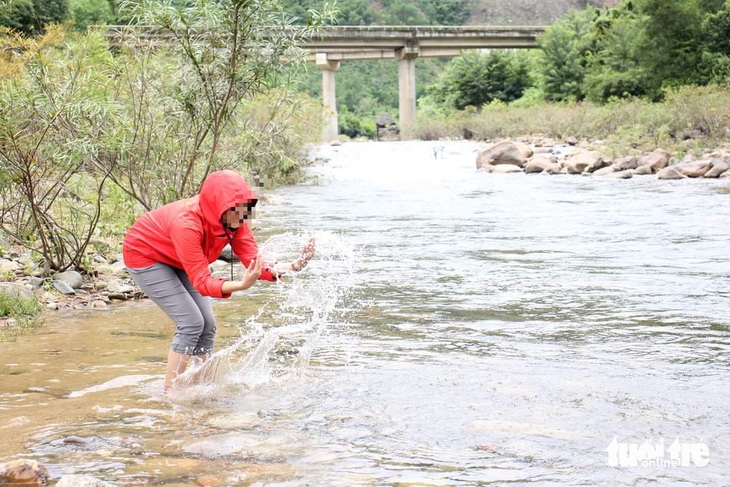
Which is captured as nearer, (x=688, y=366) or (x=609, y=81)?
(x=688, y=366)

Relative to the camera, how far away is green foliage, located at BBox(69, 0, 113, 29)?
40737 mm

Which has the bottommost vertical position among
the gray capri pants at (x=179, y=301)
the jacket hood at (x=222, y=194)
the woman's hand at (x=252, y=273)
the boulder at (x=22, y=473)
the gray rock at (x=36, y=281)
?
the gray rock at (x=36, y=281)

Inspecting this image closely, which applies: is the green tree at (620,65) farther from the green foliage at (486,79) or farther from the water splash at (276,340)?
the water splash at (276,340)

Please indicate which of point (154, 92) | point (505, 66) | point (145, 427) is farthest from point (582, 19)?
point (145, 427)

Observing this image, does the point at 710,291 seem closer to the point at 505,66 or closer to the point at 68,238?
the point at 68,238

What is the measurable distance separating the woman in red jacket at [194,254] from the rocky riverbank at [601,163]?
1912 centimetres

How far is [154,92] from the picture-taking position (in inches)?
392

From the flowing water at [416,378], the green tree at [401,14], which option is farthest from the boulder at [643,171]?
the green tree at [401,14]

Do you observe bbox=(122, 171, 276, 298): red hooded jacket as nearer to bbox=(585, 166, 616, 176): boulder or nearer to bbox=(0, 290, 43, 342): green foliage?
bbox=(0, 290, 43, 342): green foliage

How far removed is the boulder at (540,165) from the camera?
2711 centimetres

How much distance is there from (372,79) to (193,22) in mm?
88057

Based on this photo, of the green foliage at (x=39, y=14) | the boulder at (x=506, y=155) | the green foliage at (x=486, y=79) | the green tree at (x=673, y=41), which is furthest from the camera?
the green foliage at (x=486, y=79)

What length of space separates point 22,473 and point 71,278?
17.9ft

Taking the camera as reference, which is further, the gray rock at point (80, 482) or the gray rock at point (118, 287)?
the gray rock at point (118, 287)
